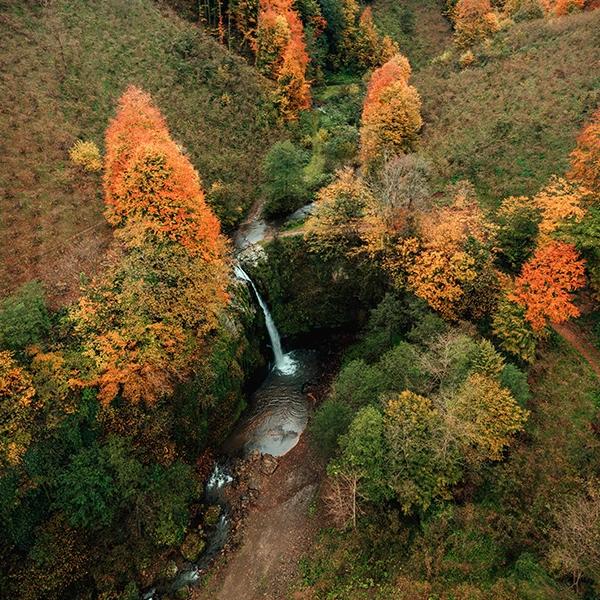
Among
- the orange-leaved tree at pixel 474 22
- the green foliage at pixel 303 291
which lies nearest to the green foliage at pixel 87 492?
the green foliage at pixel 303 291

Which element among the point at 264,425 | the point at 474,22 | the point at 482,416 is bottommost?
the point at 264,425

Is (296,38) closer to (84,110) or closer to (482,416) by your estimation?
(84,110)

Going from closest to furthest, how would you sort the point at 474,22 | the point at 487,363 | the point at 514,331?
the point at 487,363 < the point at 514,331 < the point at 474,22

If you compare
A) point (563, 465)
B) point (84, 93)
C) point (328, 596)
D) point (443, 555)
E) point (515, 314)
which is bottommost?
point (328, 596)

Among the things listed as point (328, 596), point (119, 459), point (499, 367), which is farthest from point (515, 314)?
point (119, 459)

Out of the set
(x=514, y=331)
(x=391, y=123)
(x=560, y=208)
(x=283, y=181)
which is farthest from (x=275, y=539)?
(x=391, y=123)

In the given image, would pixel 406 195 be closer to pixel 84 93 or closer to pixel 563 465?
pixel 563 465

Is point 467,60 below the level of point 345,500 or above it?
above
